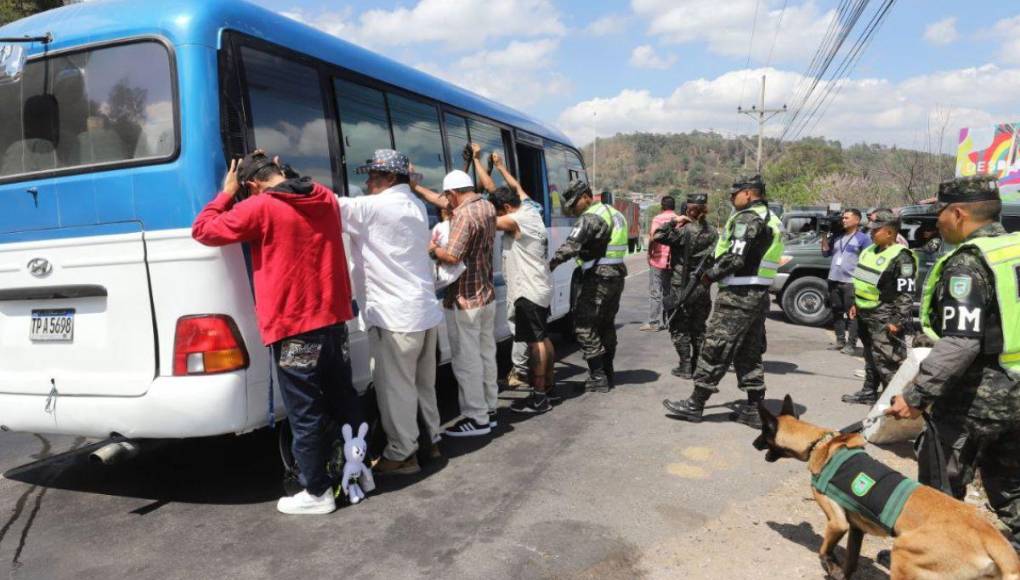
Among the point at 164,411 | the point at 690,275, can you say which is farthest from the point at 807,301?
the point at 164,411

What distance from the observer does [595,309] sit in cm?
572

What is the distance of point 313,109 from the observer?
3721mm

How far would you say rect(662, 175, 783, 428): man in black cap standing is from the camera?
4828 mm

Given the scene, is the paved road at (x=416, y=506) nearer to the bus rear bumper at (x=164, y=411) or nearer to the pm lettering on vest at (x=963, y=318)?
the bus rear bumper at (x=164, y=411)

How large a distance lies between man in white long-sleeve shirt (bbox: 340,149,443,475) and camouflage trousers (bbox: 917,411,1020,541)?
8.78ft

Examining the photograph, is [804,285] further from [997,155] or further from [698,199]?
[997,155]

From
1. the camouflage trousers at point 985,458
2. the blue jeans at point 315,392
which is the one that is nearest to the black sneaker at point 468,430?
the blue jeans at point 315,392

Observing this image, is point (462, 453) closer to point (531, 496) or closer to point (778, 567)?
point (531, 496)

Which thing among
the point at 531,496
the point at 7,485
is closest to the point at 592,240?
the point at 531,496

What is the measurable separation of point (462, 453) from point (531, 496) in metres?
0.87

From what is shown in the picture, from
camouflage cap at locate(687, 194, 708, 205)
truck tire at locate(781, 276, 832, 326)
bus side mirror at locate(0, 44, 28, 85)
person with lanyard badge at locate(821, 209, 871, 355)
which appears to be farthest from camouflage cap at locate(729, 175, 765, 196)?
truck tire at locate(781, 276, 832, 326)

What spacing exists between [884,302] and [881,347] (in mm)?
389

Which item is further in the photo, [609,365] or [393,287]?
[609,365]

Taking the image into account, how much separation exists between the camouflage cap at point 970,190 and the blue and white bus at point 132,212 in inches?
129
